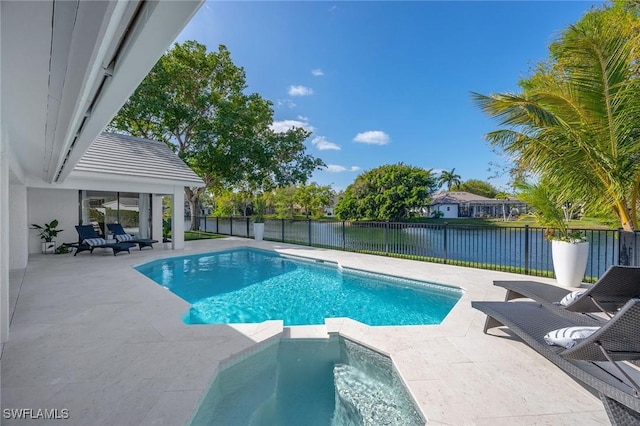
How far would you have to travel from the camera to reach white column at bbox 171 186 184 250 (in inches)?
444

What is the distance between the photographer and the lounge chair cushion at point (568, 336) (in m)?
2.49

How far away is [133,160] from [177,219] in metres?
2.88

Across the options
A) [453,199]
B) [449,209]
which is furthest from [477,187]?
[449,209]

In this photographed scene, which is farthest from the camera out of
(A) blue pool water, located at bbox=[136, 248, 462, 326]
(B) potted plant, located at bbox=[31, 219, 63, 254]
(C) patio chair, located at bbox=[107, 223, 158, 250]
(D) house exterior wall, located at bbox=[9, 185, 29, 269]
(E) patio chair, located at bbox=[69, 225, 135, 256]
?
(C) patio chair, located at bbox=[107, 223, 158, 250]

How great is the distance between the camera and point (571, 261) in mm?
5438

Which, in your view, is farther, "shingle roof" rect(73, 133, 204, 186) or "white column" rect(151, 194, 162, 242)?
"white column" rect(151, 194, 162, 242)

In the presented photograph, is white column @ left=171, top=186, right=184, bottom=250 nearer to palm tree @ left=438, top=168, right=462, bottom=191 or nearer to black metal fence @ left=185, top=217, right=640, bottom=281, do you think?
black metal fence @ left=185, top=217, right=640, bottom=281

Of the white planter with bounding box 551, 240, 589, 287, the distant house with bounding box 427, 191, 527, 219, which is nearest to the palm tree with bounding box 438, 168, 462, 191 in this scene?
the distant house with bounding box 427, 191, 527, 219

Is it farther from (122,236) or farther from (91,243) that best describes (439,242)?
(91,243)

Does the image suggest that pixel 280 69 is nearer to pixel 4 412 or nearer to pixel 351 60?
pixel 351 60

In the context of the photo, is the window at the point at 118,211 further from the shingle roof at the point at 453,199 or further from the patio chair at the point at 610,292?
the shingle roof at the point at 453,199

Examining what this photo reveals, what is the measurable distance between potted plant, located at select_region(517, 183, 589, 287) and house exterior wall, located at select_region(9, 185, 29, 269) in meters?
13.6

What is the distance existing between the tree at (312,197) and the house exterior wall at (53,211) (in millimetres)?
26539

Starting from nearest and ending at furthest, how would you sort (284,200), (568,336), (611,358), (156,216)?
(611,358), (568,336), (156,216), (284,200)
